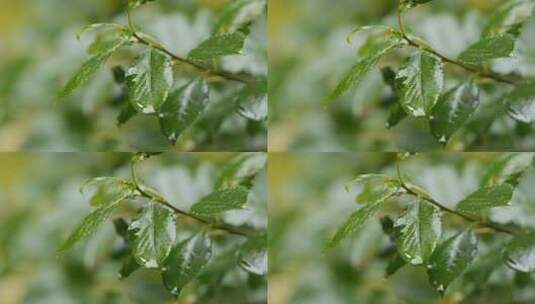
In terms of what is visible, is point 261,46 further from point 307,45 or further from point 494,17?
point 494,17

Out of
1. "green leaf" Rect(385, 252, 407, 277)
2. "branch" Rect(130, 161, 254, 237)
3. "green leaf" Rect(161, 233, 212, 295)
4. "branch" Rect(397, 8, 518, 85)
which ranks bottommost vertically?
"green leaf" Rect(385, 252, 407, 277)

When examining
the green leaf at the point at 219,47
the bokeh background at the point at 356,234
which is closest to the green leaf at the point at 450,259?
the bokeh background at the point at 356,234

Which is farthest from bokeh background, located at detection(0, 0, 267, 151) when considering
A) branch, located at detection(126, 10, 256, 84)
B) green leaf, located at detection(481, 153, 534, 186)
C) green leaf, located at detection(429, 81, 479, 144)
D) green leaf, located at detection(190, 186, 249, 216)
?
green leaf, located at detection(481, 153, 534, 186)

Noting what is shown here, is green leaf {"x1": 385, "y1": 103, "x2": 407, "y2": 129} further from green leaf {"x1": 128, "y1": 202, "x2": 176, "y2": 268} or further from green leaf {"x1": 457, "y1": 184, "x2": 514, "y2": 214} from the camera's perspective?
green leaf {"x1": 128, "y1": 202, "x2": 176, "y2": 268}

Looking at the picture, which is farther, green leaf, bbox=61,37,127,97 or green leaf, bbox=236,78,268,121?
green leaf, bbox=236,78,268,121

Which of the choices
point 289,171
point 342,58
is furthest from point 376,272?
point 342,58
